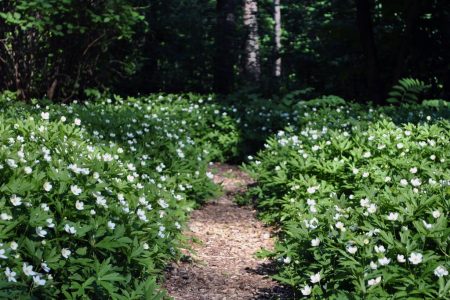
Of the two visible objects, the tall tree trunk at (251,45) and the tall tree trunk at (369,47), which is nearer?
the tall tree trunk at (369,47)

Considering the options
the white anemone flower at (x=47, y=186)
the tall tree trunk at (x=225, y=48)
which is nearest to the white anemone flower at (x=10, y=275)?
the white anemone flower at (x=47, y=186)

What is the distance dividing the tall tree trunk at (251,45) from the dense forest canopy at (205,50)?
0.02 meters

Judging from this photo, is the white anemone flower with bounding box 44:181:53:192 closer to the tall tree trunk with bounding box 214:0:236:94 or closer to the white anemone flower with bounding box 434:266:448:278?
the white anemone flower with bounding box 434:266:448:278

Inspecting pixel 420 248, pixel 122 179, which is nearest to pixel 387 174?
pixel 420 248

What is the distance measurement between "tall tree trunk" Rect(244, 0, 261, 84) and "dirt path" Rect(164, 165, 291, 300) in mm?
5728

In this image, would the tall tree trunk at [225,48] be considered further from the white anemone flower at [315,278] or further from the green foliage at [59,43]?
the white anemone flower at [315,278]

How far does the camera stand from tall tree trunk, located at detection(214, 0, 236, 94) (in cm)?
1167

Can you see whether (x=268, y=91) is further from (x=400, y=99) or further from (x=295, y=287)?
(x=295, y=287)

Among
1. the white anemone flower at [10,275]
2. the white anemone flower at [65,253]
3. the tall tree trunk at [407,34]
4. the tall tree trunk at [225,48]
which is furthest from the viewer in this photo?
the tall tree trunk at [225,48]

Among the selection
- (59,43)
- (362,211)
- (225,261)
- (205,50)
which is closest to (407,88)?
(205,50)

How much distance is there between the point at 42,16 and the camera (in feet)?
30.3

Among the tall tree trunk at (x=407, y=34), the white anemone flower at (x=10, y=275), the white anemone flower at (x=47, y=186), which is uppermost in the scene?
the white anemone flower at (x=47, y=186)

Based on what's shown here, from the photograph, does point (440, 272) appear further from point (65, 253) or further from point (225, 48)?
point (225, 48)

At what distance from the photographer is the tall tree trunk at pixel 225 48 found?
11.7 m
